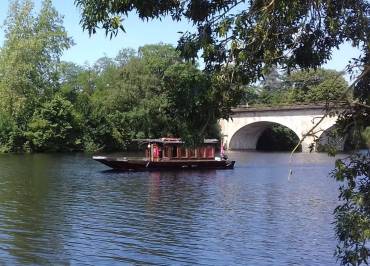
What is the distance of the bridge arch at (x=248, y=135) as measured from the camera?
85.8m

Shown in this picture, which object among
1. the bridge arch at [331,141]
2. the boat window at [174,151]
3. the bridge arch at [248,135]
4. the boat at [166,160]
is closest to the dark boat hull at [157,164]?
the boat at [166,160]

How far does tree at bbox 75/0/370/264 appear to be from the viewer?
6.21 m

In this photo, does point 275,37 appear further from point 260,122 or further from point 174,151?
point 260,122

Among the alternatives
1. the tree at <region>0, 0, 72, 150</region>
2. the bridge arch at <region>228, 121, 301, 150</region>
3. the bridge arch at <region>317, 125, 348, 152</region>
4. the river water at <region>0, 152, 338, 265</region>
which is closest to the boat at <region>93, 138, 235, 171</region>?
the river water at <region>0, 152, 338, 265</region>

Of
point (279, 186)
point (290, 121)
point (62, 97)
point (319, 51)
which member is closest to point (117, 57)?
point (62, 97)

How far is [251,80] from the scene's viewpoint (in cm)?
675

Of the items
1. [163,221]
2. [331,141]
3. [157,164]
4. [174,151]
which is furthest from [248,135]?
[331,141]

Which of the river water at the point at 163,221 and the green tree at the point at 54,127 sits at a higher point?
the green tree at the point at 54,127

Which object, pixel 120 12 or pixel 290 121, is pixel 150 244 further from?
pixel 290 121

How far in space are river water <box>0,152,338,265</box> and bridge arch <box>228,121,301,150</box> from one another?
51.6 meters

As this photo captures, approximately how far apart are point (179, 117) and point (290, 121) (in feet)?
244

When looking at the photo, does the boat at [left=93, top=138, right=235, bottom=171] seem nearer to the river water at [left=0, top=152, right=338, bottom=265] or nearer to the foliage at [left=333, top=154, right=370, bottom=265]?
the river water at [left=0, top=152, right=338, bottom=265]

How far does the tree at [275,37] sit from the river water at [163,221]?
2471 mm

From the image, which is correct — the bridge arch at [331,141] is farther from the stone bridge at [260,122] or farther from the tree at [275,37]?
the stone bridge at [260,122]
